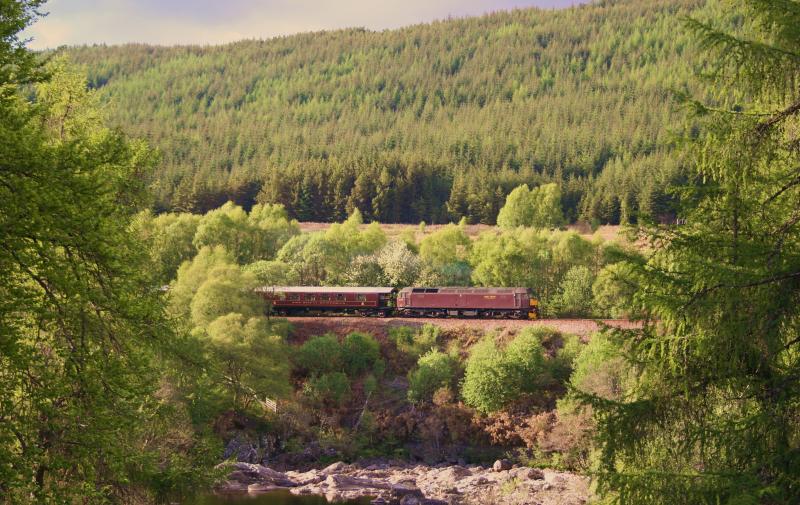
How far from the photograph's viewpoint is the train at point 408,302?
161 feet

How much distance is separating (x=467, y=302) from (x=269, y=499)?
20.3m

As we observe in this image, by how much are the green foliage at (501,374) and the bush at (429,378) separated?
45.1 inches

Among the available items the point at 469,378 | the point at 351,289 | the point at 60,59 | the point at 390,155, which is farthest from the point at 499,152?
the point at 60,59

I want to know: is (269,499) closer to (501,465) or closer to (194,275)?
(501,465)

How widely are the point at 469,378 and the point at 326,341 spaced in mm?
8132

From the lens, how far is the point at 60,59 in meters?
15.4

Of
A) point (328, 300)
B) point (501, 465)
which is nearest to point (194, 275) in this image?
point (328, 300)

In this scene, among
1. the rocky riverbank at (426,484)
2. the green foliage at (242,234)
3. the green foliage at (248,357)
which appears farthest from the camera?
the green foliage at (242,234)

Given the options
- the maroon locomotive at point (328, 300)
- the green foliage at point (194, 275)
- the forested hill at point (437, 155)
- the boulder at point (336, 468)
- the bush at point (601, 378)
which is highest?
the forested hill at point (437, 155)

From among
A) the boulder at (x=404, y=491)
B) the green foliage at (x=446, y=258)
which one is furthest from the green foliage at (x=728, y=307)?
the green foliage at (x=446, y=258)

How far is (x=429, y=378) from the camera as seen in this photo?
4322cm

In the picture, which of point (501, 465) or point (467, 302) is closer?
point (501, 465)

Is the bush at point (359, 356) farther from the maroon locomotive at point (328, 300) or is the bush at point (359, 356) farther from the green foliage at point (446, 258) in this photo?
the green foliage at point (446, 258)

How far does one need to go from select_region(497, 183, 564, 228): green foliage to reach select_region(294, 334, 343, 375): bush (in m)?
40.9
